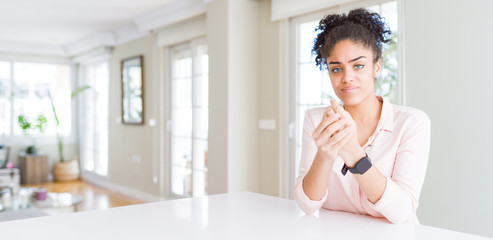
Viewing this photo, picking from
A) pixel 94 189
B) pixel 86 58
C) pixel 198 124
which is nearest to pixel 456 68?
pixel 198 124

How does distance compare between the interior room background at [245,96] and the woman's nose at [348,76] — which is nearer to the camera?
the woman's nose at [348,76]

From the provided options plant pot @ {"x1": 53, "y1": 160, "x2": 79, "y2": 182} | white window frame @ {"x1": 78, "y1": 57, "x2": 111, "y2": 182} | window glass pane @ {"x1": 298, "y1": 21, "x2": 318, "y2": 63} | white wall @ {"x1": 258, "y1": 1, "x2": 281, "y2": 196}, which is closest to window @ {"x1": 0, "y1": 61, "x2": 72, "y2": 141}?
white window frame @ {"x1": 78, "y1": 57, "x2": 111, "y2": 182}

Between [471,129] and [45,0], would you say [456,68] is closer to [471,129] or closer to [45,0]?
[471,129]

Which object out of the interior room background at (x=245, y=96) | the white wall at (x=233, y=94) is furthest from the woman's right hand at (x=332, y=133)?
the white wall at (x=233, y=94)

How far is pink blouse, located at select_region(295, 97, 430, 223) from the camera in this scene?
3.62ft

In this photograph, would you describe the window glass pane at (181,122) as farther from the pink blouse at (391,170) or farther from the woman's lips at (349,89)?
the woman's lips at (349,89)

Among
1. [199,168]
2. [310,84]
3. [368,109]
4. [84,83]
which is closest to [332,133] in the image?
[368,109]

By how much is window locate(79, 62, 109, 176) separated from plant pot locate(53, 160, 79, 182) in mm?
204

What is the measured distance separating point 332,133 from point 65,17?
527cm

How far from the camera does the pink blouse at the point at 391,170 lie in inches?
43.4

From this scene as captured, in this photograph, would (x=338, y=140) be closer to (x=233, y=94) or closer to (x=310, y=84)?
(x=310, y=84)

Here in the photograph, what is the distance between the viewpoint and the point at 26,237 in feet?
3.18

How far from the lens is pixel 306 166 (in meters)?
1.34

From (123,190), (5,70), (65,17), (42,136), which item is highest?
(65,17)
